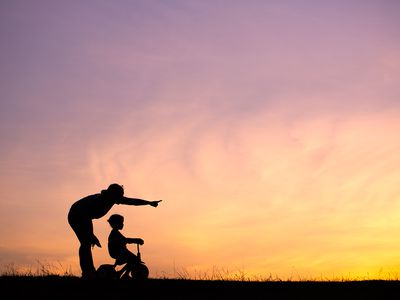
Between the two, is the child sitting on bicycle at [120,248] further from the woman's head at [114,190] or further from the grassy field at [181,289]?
the woman's head at [114,190]

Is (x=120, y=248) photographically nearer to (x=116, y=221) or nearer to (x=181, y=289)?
(x=116, y=221)

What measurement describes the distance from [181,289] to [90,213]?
3.08 meters

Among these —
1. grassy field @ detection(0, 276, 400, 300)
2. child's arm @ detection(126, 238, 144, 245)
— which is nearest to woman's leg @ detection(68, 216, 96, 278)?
grassy field @ detection(0, 276, 400, 300)

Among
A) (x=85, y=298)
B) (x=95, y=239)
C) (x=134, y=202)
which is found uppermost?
(x=134, y=202)

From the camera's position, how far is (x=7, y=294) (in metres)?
13.2

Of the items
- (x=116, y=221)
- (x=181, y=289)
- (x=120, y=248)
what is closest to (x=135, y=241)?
(x=120, y=248)

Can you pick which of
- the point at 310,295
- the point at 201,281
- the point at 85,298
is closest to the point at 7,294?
the point at 85,298

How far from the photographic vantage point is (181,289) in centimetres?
1480

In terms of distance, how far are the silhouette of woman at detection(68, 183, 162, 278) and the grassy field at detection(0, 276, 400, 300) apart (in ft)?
2.24

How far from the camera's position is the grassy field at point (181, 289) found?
532 inches

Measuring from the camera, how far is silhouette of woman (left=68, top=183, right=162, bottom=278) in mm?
15195

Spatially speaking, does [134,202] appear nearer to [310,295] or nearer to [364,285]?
[310,295]

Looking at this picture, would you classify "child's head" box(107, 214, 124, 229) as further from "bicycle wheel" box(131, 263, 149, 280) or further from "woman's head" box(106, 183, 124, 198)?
"bicycle wheel" box(131, 263, 149, 280)

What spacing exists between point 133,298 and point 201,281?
367 cm
